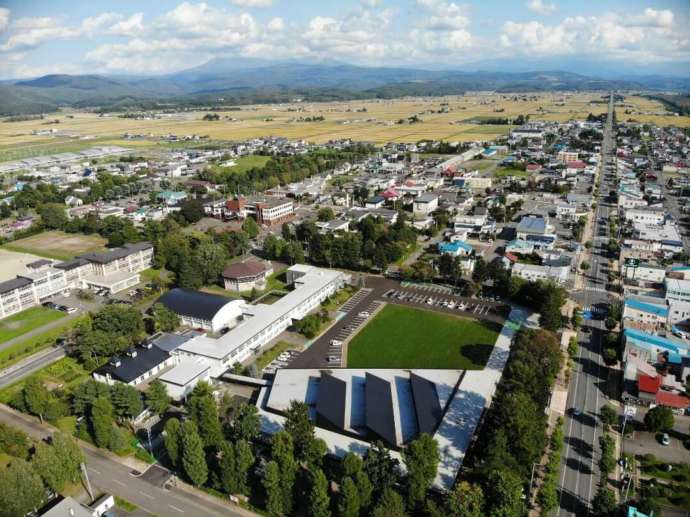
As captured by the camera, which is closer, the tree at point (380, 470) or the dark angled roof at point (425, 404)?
the tree at point (380, 470)

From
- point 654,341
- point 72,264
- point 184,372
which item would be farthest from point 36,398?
point 654,341

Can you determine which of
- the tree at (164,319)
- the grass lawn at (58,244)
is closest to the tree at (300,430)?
the tree at (164,319)

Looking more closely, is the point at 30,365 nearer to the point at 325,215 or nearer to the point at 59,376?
the point at 59,376

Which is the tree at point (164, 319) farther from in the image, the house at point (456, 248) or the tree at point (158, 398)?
the house at point (456, 248)

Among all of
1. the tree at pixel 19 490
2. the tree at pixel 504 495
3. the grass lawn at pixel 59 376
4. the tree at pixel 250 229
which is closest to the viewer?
the tree at pixel 504 495

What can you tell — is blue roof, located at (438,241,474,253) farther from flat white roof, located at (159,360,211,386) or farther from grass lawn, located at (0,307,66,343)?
grass lawn, located at (0,307,66,343)

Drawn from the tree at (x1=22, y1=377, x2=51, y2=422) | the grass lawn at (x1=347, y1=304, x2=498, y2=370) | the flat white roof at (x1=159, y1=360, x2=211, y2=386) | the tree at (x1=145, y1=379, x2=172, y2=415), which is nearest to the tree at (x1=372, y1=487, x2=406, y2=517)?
the grass lawn at (x1=347, y1=304, x2=498, y2=370)
